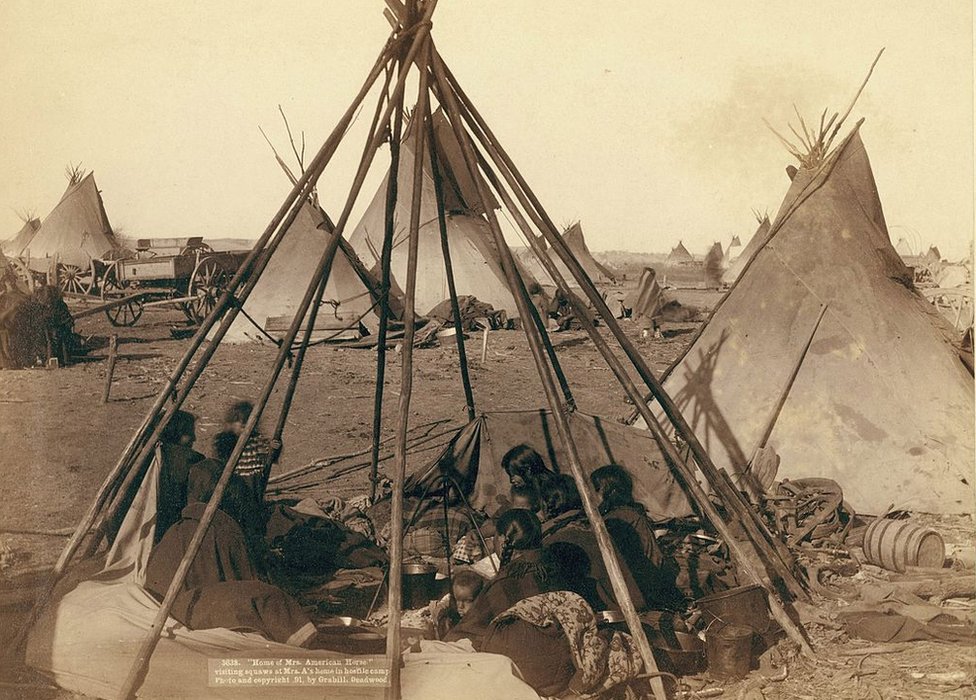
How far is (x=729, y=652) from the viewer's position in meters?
3.93

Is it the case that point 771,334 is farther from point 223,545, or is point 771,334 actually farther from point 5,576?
point 5,576

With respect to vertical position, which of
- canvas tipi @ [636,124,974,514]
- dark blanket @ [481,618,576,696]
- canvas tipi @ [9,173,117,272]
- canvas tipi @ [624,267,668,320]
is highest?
canvas tipi @ [9,173,117,272]

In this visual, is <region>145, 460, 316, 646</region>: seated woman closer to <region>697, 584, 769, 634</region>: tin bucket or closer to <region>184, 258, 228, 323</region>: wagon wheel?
<region>697, 584, 769, 634</region>: tin bucket

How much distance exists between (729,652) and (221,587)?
7.85 feet

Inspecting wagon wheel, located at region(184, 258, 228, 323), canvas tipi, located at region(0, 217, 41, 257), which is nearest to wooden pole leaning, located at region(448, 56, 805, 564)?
wagon wheel, located at region(184, 258, 228, 323)

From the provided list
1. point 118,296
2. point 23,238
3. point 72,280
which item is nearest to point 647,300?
point 118,296

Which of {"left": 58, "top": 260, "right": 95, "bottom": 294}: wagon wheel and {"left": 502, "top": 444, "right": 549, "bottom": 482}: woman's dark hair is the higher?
{"left": 58, "top": 260, "right": 95, "bottom": 294}: wagon wheel

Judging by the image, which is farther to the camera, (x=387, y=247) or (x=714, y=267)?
(x=714, y=267)

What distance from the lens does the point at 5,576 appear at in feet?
16.0

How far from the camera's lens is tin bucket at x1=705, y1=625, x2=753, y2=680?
3926 mm

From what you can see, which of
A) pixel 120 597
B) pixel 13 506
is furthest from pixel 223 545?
pixel 13 506

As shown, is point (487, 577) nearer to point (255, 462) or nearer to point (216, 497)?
point (216, 497)

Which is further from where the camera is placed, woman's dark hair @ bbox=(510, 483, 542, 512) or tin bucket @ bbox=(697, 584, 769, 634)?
woman's dark hair @ bbox=(510, 483, 542, 512)

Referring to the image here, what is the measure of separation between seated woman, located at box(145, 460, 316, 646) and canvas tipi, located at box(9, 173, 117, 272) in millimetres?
19621
